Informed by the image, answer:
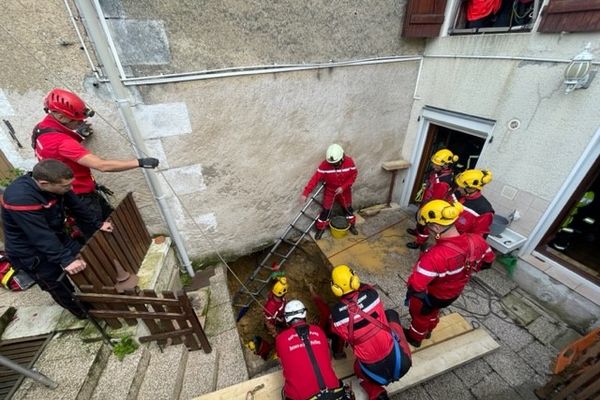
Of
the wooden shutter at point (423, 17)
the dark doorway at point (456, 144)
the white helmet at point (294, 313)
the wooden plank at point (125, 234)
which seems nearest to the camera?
the white helmet at point (294, 313)

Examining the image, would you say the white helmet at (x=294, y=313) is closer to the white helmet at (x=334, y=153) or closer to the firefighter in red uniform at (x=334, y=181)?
the firefighter in red uniform at (x=334, y=181)

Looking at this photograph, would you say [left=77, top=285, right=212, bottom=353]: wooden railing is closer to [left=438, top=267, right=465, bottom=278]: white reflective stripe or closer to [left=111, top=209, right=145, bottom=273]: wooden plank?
[left=111, top=209, right=145, bottom=273]: wooden plank

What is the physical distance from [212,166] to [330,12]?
295 cm

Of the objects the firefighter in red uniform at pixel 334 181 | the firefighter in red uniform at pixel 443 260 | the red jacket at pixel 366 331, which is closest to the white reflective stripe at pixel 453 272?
the firefighter in red uniform at pixel 443 260

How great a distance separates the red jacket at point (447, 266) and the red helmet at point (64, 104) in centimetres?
401

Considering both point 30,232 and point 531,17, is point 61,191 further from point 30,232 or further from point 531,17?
point 531,17

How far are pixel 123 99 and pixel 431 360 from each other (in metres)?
5.01

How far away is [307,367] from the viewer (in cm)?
251

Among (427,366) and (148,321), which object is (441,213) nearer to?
(427,366)

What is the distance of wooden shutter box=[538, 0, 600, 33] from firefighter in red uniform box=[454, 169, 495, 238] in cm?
186

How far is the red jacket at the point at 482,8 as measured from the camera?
156 inches

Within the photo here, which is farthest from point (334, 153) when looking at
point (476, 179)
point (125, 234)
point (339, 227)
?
point (125, 234)

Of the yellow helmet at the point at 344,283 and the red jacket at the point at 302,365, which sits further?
the yellow helmet at the point at 344,283

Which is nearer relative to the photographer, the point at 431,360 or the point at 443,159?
the point at 431,360
